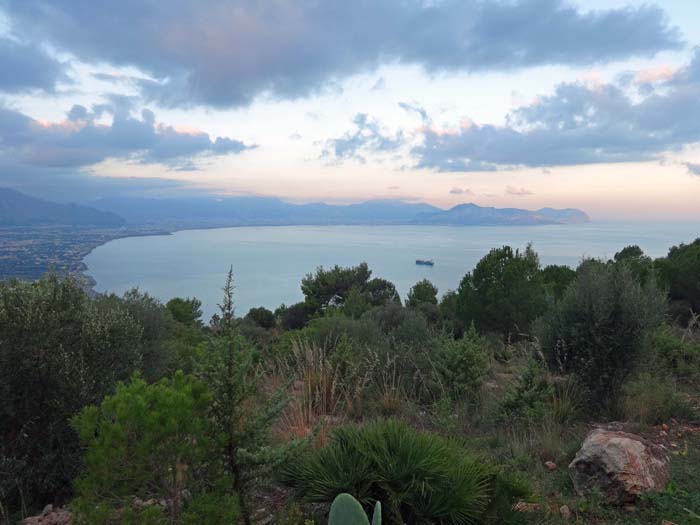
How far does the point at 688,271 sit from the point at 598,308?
42.9 ft

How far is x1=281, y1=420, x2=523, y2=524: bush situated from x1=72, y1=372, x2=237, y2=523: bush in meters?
0.62

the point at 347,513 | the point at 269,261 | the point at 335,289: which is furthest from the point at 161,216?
the point at 347,513

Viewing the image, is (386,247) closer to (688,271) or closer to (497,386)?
(688,271)

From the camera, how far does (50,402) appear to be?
11.4 ft

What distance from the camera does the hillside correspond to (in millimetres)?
99281

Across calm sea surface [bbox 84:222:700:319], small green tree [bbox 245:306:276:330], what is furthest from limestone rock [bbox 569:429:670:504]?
calm sea surface [bbox 84:222:700:319]

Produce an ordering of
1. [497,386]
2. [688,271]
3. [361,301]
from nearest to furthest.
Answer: [497,386] → [688,271] → [361,301]

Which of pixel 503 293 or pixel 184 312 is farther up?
pixel 503 293

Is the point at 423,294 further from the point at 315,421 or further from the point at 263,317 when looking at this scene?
the point at 315,421

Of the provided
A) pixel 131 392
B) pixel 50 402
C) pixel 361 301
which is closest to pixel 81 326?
pixel 50 402

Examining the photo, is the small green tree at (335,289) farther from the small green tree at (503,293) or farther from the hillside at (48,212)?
the hillside at (48,212)

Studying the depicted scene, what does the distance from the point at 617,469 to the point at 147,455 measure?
11.1 ft

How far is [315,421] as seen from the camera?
197 inches

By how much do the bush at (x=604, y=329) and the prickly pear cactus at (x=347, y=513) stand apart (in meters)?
5.12
